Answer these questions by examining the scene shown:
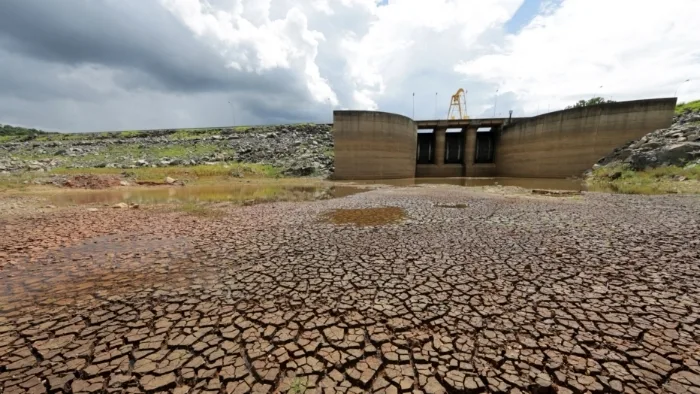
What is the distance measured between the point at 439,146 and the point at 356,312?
36.4 meters

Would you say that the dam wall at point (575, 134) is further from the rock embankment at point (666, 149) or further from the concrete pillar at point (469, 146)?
the concrete pillar at point (469, 146)

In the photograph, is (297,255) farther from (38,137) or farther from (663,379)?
(38,137)

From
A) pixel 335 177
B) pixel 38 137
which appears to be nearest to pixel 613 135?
pixel 335 177

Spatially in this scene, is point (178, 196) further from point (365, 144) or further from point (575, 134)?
→ point (575, 134)

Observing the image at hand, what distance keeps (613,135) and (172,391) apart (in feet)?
124

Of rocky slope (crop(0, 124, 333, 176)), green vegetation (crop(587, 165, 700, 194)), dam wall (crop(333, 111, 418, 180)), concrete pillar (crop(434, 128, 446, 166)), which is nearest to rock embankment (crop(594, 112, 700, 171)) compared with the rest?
green vegetation (crop(587, 165, 700, 194))

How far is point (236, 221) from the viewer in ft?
30.0

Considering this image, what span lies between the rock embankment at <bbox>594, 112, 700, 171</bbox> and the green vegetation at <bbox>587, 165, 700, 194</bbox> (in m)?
1.17

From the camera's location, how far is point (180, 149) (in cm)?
4022

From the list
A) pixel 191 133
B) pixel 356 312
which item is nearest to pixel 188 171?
pixel 191 133

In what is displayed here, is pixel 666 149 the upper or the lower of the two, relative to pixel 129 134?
lower

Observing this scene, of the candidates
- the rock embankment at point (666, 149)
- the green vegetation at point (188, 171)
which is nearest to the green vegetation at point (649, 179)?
the rock embankment at point (666, 149)

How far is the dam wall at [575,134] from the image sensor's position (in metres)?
26.1

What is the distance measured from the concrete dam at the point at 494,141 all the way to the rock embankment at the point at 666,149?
49.0 inches
